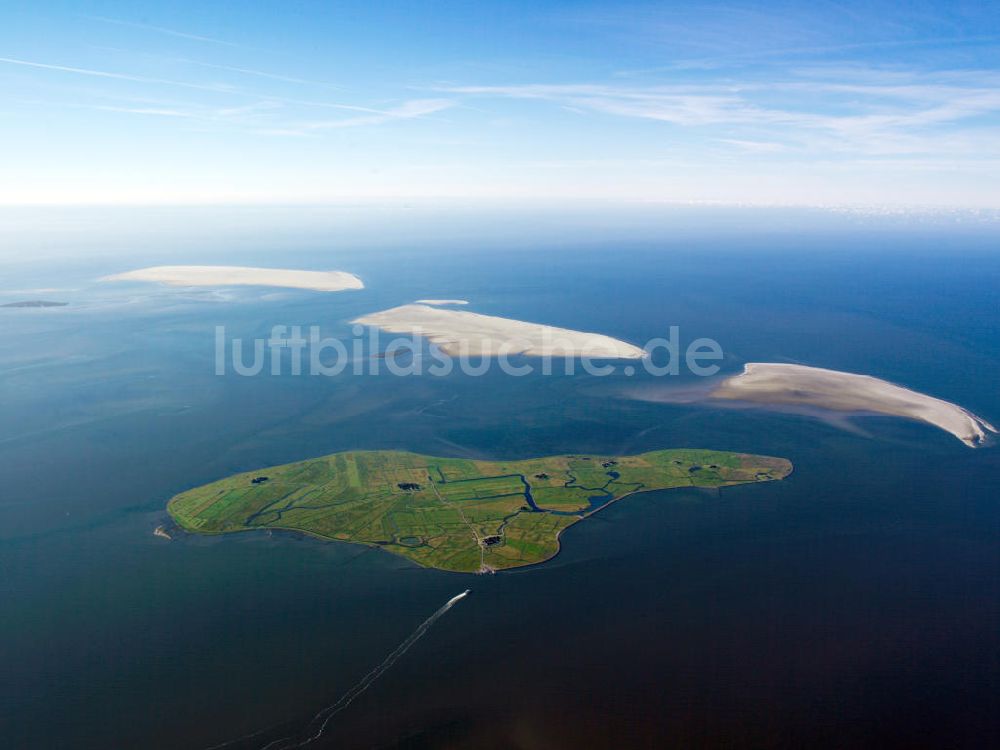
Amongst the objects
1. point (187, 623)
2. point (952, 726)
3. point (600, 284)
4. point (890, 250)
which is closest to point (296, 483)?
point (187, 623)

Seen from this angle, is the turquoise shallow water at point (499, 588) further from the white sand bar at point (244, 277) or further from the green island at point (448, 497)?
the white sand bar at point (244, 277)

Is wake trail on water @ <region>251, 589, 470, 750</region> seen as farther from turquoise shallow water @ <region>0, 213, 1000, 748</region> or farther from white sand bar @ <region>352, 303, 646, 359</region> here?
white sand bar @ <region>352, 303, 646, 359</region>

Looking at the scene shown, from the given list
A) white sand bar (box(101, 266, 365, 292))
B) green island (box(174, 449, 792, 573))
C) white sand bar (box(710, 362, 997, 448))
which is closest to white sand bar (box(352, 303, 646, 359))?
white sand bar (box(710, 362, 997, 448))

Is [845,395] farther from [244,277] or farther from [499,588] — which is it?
[244,277]

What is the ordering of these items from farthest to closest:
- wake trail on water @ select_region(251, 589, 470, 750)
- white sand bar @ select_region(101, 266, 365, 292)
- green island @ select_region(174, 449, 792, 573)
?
white sand bar @ select_region(101, 266, 365, 292) < green island @ select_region(174, 449, 792, 573) < wake trail on water @ select_region(251, 589, 470, 750)

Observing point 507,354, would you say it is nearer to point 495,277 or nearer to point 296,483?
point 296,483

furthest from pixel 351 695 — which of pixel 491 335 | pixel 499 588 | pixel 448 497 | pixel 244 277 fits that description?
pixel 244 277
